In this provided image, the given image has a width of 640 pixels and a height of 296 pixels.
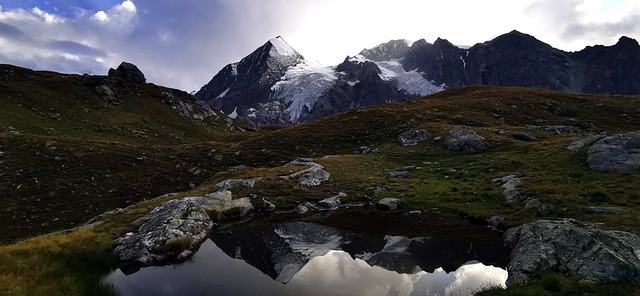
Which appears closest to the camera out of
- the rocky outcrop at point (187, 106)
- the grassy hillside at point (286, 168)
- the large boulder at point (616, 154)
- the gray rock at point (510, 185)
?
the grassy hillside at point (286, 168)

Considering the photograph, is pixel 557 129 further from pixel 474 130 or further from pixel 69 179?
pixel 69 179

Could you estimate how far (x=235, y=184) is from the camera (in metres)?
39.6

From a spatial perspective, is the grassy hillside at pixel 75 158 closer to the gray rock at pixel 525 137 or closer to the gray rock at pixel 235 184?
the gray rock at pixel 235 184

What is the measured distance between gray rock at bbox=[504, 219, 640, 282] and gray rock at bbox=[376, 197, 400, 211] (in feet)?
48.9

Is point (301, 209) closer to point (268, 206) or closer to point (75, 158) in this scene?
point (268, 206)

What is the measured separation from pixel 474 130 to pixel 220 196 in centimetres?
4686

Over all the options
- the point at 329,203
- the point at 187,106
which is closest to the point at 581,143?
the point at 329,203

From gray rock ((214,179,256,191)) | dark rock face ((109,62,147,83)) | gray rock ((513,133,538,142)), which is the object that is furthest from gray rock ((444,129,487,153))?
dark rock face ((109,62,147,83))

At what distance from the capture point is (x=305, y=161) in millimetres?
53625

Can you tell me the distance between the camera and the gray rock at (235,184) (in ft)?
127

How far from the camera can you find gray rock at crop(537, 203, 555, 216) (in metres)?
26.5

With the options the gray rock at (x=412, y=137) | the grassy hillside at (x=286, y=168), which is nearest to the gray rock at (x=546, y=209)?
the grassy hillside at (x=286, y=168)

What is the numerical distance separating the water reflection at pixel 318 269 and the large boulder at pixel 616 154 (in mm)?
20107

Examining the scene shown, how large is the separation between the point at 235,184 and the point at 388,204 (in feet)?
54.3
